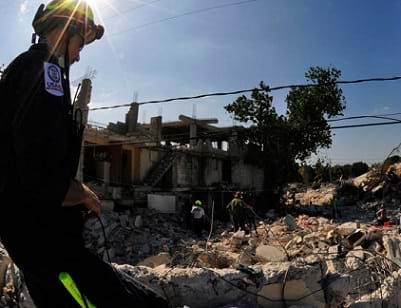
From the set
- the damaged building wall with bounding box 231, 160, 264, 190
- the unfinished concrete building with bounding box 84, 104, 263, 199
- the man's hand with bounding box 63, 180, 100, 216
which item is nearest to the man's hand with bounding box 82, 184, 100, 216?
the man's hand with bounding box 63, 180, 100, 216

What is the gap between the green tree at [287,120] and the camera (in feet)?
80.7

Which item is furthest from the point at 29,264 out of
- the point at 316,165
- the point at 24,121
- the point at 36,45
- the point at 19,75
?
the point at 316,165

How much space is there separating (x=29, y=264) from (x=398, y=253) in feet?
12.9

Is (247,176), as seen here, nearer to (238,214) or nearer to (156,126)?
(156,126)

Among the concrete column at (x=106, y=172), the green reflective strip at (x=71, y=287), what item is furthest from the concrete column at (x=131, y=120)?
the green reflective strip at (x=71, y=287)

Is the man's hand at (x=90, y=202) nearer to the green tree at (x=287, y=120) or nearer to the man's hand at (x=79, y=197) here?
the man's hand at (x=79, y=197)

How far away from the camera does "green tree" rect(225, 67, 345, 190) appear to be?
24609mm

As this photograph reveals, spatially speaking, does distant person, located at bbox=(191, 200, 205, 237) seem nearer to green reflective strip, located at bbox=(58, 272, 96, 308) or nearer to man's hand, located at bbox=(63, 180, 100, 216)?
man's hand, located at bbox=(63, 180, 100, 216)

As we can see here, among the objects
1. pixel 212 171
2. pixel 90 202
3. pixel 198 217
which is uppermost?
pixel 212 171

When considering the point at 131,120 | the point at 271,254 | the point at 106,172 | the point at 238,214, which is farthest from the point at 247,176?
the point at 271,254

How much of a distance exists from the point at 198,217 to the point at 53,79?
44.4 feet

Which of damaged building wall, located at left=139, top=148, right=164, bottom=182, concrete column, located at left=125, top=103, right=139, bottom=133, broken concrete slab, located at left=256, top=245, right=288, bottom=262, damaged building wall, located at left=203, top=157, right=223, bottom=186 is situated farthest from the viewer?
damaged building wall, located at left=203, top=157, right=223, bottom=186

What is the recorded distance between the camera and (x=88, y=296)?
1144mm

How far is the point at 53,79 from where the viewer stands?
1134 millimetres
